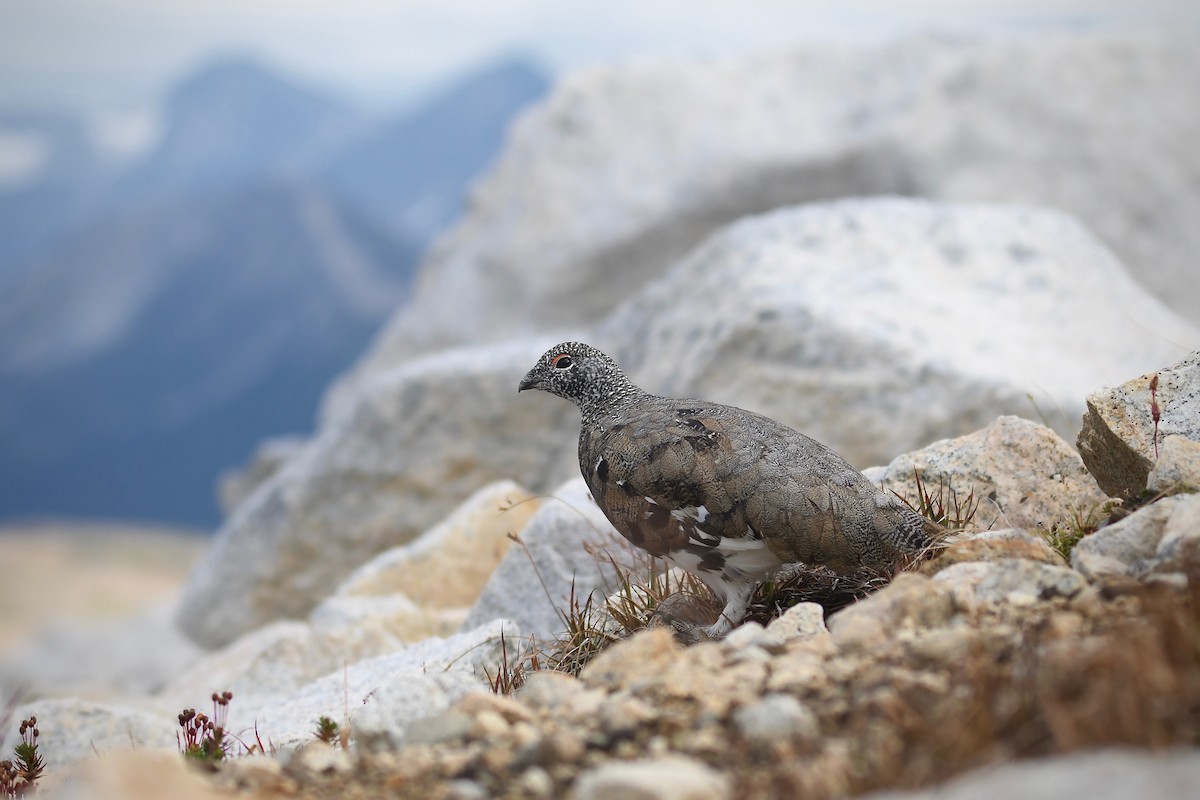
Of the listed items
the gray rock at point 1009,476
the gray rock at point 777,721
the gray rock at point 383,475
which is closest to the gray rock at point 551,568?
the gray rock at point 1009,476

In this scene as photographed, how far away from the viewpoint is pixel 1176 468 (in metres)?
4.11

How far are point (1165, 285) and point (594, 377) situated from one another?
8346 millimetres

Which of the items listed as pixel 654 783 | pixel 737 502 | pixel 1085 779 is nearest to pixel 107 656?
pixel 737 502

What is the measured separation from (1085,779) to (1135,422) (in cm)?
258

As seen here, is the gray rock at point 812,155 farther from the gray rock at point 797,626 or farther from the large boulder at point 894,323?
the gray rock at point 797,626

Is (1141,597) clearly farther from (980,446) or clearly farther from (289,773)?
(289,773)

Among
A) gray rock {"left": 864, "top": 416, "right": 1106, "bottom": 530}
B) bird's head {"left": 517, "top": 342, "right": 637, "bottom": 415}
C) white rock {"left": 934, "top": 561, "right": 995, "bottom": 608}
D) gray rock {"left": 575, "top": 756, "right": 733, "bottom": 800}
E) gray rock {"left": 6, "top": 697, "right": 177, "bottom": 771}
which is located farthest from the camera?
gray rock {"left": 6, "top": 697, "right": 177, "bottom": 771}

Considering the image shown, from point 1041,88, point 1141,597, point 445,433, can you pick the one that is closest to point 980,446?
point 1141,597

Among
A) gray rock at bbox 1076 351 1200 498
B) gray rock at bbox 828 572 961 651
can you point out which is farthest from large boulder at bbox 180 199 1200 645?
gray rock at bbox 828 572 961 651

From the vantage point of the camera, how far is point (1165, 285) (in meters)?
11.2

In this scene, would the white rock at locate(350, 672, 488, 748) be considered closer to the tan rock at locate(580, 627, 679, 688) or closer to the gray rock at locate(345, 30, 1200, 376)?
the tan rock at locate(580, 627, 679, 688)

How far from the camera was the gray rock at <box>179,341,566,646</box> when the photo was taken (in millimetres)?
10164

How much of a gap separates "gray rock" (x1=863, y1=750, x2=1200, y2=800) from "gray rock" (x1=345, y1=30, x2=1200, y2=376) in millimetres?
9765

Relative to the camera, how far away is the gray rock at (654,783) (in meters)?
2.50
